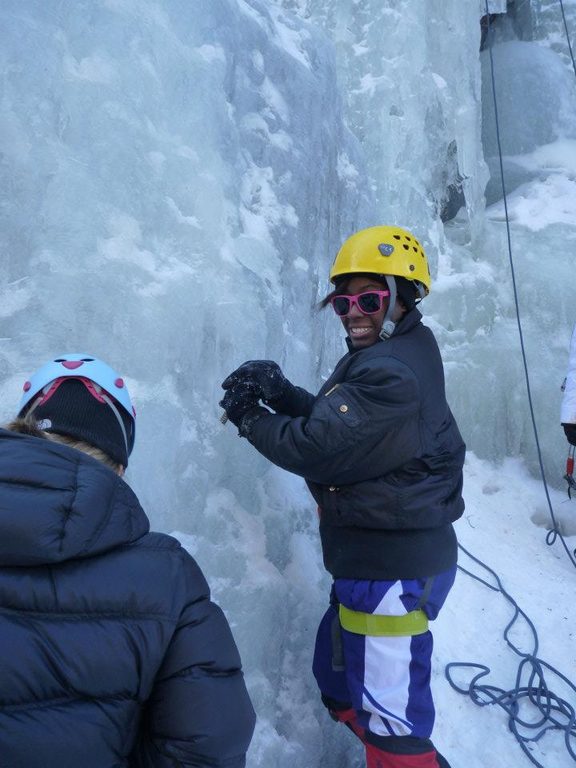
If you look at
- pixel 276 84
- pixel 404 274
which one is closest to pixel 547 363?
pixel 276 84

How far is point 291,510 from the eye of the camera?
2.20m

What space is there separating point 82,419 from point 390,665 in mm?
1034

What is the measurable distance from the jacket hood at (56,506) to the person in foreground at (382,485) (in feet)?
2.26

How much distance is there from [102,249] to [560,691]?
248 cm

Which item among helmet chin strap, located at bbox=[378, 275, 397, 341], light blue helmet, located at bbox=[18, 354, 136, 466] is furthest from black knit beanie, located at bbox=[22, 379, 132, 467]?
helmet chin strap, located at bbox=[378, 275, 397, 341]

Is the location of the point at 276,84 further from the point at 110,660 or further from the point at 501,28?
the point at 501,28

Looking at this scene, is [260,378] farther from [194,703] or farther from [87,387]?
[194,703]

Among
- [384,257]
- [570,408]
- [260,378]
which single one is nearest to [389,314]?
[384,257]

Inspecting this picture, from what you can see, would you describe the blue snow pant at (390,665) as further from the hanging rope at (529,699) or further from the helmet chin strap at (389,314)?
the hanging rope at (529,699)

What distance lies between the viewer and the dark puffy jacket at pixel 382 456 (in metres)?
1.43

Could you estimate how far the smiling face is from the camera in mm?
1666

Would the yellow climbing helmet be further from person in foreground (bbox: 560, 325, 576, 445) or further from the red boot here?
person in foreground (bbox: 560, 325, 576, 445)

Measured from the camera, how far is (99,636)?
74 centimetres

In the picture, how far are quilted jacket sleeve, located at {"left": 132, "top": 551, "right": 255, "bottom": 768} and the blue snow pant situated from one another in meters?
0.77
